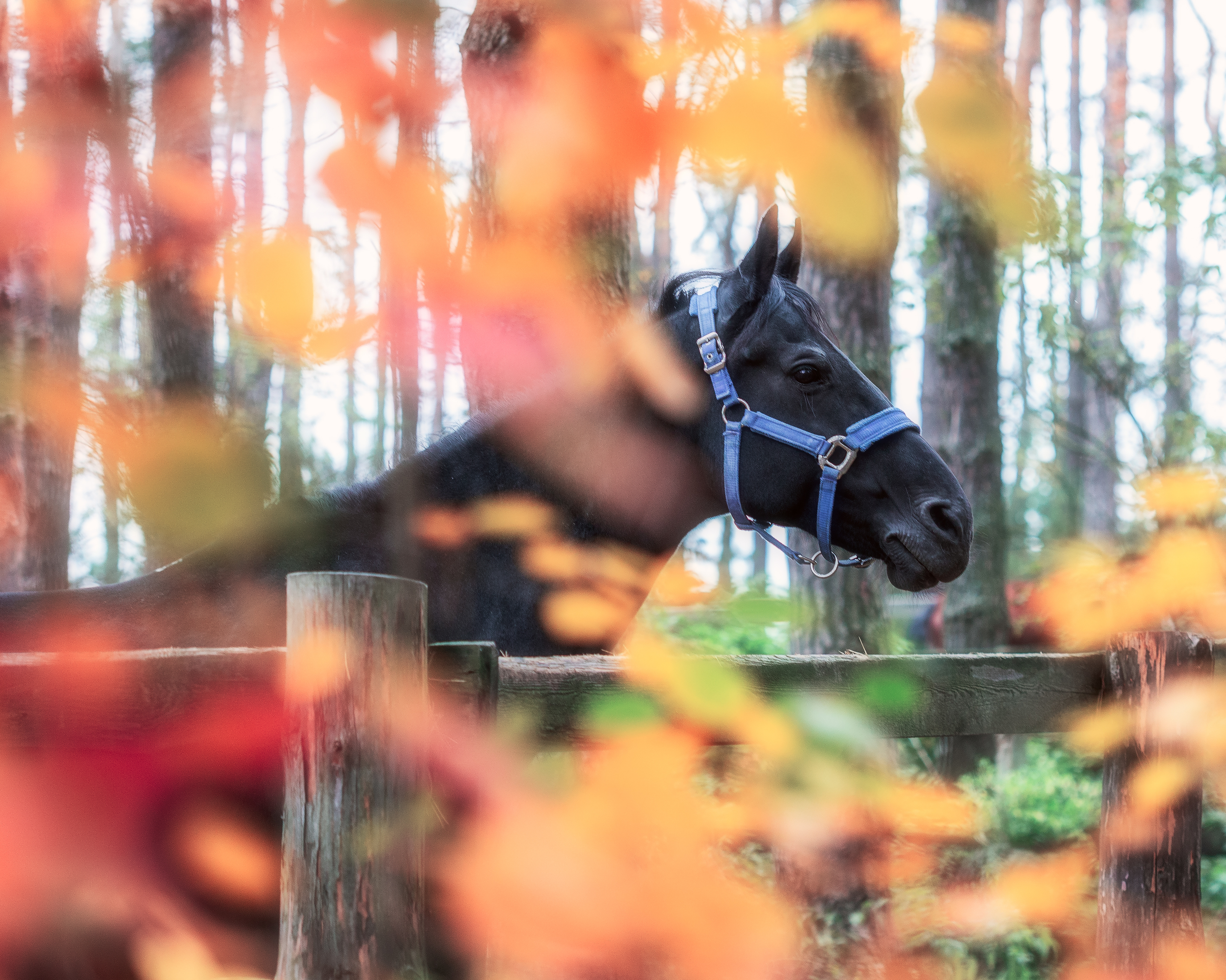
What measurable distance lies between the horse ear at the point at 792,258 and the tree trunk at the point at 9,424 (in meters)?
3.52

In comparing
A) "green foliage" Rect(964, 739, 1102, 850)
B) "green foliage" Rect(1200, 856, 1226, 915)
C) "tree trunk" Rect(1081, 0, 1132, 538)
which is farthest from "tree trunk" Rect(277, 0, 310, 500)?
"tree trunk" Rect(1081, 0, 1132, 538)

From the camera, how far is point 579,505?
10.2 feet

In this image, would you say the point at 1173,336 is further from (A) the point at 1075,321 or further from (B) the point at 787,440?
(B) the point at 787,440

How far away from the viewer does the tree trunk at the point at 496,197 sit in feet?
12.7

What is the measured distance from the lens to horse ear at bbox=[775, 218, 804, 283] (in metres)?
3.56

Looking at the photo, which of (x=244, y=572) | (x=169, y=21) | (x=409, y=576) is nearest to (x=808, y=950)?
(x=409, y=576)

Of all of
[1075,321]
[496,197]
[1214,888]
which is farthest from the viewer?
[1075,321]

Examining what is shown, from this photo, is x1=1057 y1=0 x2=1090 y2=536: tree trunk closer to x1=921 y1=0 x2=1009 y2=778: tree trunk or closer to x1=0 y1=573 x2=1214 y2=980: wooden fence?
x1=921 y1=0 x2=1009 y2=778: tree trunk

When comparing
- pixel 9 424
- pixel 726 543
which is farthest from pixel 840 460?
pixel 726 543

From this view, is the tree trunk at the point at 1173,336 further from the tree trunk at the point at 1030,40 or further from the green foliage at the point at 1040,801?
the green foliage at the point at 1040,801

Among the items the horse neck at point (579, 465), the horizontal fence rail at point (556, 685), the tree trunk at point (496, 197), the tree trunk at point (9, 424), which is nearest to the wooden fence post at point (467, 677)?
the horizontal fence rail at point (556, 685)

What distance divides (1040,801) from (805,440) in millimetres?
5382

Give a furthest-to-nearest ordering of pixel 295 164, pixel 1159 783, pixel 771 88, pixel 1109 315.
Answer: pixel 1109 315
pixel 295 164
pixel 771 88
pixel 1159 783

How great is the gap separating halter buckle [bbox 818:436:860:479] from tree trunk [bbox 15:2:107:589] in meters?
3.25
